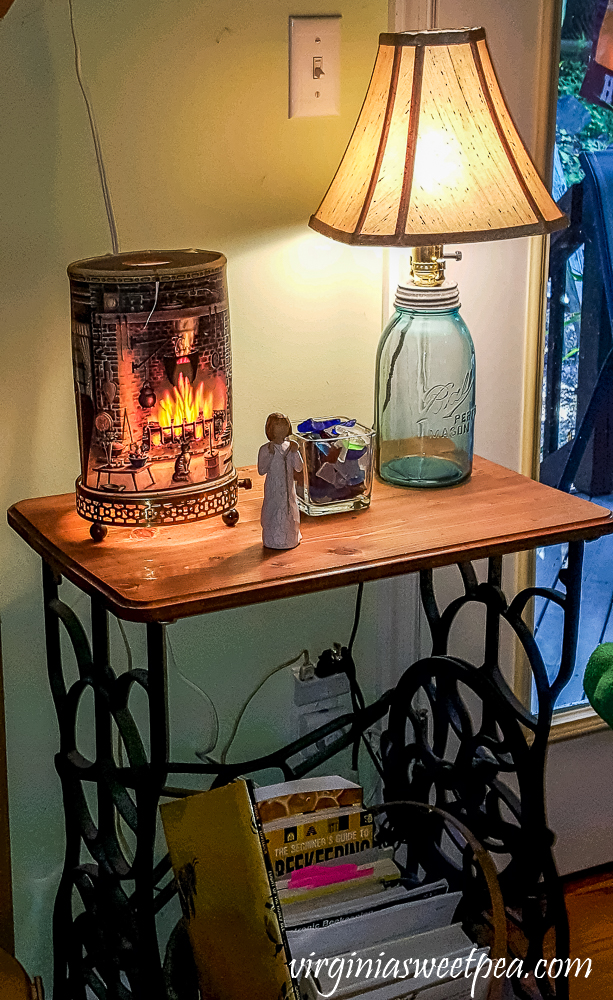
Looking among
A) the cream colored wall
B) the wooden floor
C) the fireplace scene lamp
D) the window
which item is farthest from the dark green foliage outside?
the wooden floor

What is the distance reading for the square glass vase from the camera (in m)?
1.33

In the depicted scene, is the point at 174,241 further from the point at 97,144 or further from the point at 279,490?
the point at 279,490

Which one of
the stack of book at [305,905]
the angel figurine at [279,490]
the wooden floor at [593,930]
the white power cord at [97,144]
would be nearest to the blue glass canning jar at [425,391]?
the angel figurine at [279,490]

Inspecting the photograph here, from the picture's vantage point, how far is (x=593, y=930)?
183 cm

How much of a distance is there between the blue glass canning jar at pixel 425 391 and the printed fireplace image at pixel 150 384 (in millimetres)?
232

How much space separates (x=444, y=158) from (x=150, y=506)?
505mm

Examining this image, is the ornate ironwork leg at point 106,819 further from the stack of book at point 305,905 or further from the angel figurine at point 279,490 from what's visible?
the angel figurine at point 279,490

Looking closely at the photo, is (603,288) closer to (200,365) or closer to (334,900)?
(200,365)

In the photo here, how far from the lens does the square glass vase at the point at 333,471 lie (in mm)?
1328

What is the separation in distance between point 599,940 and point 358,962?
2.02ft

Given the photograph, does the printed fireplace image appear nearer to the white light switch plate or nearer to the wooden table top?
the wooden table top

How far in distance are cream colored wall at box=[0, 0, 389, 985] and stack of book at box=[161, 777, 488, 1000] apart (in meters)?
0.23

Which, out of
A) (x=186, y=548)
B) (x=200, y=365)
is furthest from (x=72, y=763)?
(x=200, y=365)

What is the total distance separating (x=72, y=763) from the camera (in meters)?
1.40
